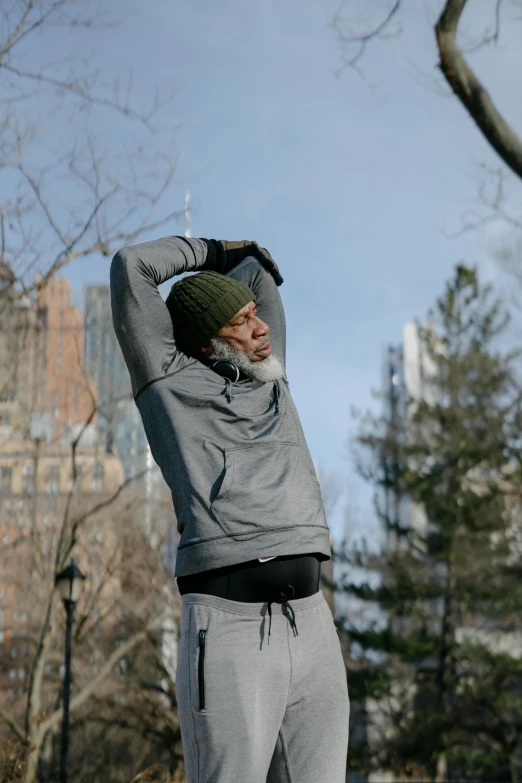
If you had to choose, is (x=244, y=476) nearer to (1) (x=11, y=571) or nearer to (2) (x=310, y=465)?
(2) (x=310, y=465)

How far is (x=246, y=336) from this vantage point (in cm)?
212

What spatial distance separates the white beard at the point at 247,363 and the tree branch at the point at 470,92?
12.8ft

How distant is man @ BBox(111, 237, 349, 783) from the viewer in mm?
1700

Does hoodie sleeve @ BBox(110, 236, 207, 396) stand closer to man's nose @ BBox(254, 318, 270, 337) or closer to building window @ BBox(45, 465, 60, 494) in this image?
man's nose @ BBox(254, 318, 270, 337)

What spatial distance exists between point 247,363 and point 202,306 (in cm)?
17

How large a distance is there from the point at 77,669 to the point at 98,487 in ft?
13.0

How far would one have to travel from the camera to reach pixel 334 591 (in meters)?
19.9

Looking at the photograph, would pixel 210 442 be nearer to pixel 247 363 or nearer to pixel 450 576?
pixel 247 363

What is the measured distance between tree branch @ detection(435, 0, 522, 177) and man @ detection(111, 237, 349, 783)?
385 cm

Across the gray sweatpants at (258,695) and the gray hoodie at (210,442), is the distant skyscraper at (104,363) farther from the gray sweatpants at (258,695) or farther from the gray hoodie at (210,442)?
the gray sweatpants at (258,695)

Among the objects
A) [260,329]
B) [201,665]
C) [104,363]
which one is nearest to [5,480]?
[104,363]

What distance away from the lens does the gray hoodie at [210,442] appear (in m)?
1.80

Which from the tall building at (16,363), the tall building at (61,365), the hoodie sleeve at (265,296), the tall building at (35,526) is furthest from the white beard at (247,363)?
the tall building at (35,526)

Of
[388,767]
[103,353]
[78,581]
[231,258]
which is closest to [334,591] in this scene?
[388,767]
